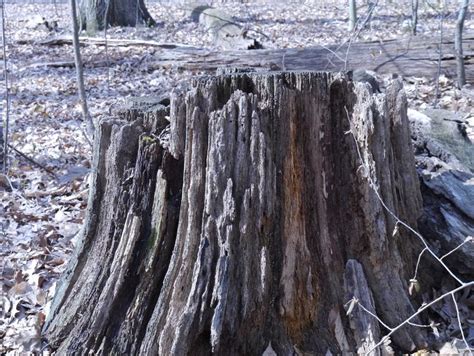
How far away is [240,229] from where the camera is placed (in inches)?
115

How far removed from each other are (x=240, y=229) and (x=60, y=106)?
24.7ft

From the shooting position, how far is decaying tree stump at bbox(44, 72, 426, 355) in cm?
293

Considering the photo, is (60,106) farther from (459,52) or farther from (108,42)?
(459,52)

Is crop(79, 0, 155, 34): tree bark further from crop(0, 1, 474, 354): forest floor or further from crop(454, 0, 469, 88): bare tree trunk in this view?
crop(454, 0, 469, 88): bare tree trunk

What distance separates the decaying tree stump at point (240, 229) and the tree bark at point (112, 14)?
13423mm

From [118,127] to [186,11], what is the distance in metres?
17.6

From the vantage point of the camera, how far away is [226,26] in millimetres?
13070

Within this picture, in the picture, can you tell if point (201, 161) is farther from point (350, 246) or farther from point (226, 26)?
point (226, 26)

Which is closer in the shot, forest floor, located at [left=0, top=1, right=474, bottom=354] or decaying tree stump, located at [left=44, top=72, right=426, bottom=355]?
decaying tree stump, located at [left=44, top=72, right=426, bottom=355]

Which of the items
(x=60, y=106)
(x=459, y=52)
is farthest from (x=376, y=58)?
(x=60, y=106)

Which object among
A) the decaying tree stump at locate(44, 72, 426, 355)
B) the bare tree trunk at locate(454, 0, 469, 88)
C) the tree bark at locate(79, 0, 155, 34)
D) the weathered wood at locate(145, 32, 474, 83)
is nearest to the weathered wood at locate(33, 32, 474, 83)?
the weathered wood at locate(145, 32, 474, 83)

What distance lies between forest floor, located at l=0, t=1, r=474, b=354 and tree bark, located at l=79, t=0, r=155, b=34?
1.88 feet

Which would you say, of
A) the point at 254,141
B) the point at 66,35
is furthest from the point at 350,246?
the point at 66,35

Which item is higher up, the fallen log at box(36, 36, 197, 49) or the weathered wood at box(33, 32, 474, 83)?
the fallen log at box(36, 36, 197, 49)
